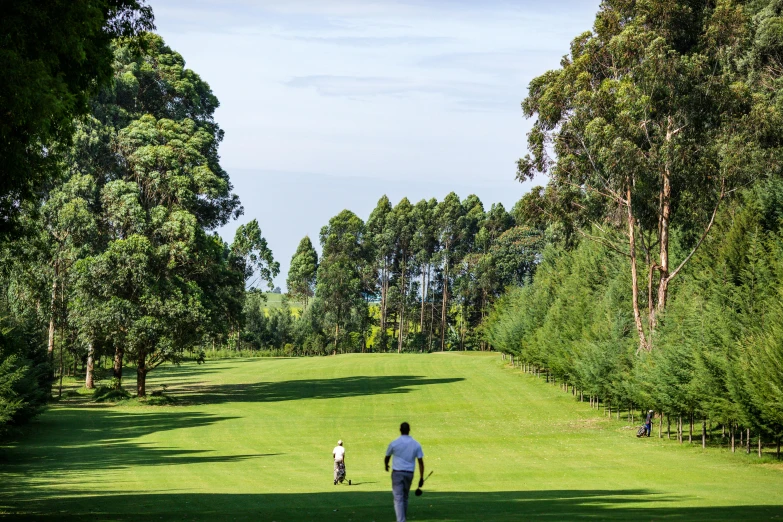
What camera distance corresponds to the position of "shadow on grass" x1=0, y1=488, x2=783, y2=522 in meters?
20.1

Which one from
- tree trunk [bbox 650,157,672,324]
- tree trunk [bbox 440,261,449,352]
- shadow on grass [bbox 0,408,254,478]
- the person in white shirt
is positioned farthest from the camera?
tree trunk [bbox 440,261,449,352]

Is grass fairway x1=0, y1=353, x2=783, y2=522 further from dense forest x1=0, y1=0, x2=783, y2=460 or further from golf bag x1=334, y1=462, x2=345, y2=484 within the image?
dense forest x1=0, y1=0, x2=783, y2=460

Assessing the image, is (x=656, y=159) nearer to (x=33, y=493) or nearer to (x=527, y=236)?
(x=33, y=493)

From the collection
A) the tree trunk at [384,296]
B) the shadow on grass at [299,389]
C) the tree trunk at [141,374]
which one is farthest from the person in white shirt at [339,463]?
the tree trunk at [384,296]

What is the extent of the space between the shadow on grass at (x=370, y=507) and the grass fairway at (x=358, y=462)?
0.22 feet

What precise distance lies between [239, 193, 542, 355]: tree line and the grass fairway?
49955 mm

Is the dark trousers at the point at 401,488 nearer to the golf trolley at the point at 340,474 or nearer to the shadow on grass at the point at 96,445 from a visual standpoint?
the golf trolley at the point at 340,474

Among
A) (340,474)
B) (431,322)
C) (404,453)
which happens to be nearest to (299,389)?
(340,474)

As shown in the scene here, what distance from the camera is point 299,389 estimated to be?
236 feet

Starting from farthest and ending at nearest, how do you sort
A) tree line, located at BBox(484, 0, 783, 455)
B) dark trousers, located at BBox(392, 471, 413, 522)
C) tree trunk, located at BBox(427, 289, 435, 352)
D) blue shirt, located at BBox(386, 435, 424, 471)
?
tree trunk, located at BBox(427, 289, 435, 352)
tree line, located at BBox(484, 0, 783, 455)
blue shirt, located at BBox(386, 435, 424, 471)
dark trousers, located at BBox(392, 471, 413, 522)

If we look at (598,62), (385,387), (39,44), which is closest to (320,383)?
(385,387)

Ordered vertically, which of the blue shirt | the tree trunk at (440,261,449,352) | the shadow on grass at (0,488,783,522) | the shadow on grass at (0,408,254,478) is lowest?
the shadow on grass at (0,408,254,478)

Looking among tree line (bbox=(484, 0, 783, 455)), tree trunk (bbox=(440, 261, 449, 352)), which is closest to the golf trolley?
tree line (bbox=(484, 0, 783, 455))

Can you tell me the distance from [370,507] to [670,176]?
3199cm
